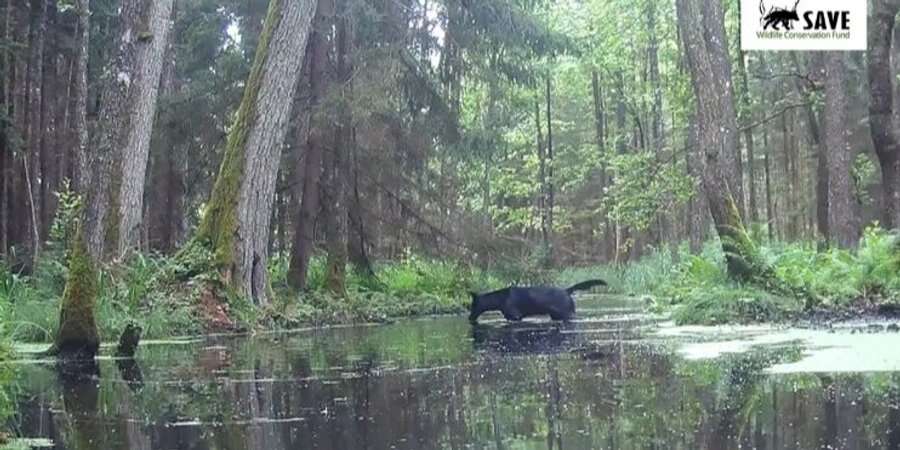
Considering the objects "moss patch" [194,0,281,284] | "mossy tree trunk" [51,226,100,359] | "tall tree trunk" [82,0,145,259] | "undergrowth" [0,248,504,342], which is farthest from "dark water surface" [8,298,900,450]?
"moss patch" [194,0,281,284]

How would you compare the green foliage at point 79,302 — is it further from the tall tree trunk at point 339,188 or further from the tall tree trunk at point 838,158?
the tall tree trunk at point 838,158

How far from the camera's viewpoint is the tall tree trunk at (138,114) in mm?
8992

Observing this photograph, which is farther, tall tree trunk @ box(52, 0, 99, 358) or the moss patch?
the moss patch

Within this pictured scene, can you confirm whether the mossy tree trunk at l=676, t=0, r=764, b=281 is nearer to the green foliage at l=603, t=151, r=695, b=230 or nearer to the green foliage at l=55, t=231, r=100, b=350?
the green foliage at l=55, t=231, r=100, b=350

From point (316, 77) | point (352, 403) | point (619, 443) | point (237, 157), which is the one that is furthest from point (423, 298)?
point (619, 443)

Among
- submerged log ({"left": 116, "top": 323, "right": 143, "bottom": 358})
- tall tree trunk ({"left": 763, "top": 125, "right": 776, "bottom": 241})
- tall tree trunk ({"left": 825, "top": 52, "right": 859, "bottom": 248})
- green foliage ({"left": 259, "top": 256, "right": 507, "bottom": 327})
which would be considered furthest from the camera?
tall tree trunk ({"left": 763, "top": 125, "right": 776, "bottom": 241})

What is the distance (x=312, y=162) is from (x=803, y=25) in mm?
7713

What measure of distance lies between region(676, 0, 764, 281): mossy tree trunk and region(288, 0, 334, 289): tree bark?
628cm

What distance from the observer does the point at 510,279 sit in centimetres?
1658

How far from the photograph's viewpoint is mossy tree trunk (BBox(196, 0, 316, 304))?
39.5 ft

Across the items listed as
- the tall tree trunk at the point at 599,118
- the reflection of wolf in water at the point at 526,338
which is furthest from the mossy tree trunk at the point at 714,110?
the tall tree trunk at the point at 599,118

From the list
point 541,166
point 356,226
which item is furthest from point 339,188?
point 541,166

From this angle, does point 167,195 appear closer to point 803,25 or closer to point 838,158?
point 803,25

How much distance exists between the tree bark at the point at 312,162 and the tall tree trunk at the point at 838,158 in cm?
740
